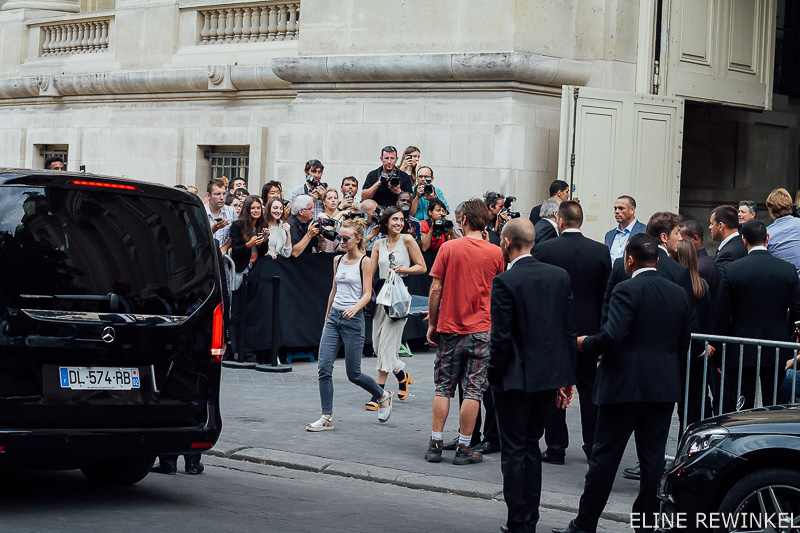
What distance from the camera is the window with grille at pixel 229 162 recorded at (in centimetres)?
2095

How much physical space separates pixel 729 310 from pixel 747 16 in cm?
977

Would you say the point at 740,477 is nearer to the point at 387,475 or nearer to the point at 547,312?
the point at 547,312

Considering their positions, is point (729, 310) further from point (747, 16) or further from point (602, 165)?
point (747, 16)

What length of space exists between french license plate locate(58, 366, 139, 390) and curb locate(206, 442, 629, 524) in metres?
2.38

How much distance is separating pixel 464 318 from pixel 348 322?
1625 millimetres

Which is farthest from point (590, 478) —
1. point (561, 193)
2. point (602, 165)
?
point (602, 165)

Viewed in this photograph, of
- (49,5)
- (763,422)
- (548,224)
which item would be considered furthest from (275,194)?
(49,5)

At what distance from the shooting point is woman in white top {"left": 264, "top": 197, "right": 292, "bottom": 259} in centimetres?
1384

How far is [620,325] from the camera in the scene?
712 cm

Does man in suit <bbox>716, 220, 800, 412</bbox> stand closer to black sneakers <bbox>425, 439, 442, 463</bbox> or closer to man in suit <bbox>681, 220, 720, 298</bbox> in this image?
man in suit <bbox>681, 220, 720, 298</bbox>

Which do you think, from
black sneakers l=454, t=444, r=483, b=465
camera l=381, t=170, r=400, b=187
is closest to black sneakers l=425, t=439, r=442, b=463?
black sneakers l=454, t=444, r=483, b=465

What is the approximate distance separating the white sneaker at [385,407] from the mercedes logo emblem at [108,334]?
159 inches

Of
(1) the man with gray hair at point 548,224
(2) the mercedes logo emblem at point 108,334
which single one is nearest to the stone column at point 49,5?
(1) the man with gray hair at point 548,224


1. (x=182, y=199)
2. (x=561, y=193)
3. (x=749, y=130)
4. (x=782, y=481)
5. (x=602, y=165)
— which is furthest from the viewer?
(x=749, y=130)
